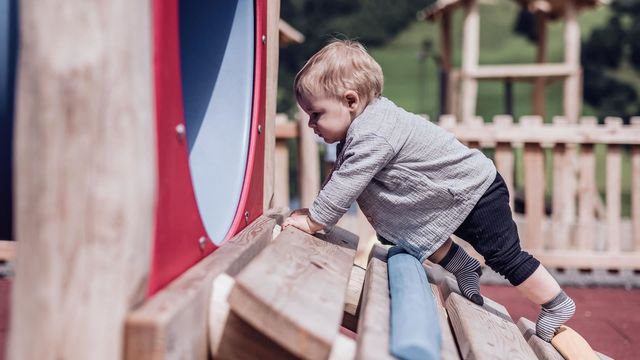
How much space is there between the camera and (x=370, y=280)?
1.95m

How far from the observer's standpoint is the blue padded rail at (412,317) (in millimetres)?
1265

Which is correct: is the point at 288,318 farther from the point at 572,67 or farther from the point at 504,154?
the point at 572,67

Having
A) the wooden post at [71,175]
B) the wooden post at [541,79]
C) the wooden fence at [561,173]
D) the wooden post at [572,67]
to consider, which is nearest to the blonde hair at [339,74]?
the wooden post at [71,175]

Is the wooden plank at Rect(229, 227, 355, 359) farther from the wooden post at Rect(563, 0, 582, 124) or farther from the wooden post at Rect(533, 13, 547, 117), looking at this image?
the wooden post at Rect(533, 13, 547, 117)

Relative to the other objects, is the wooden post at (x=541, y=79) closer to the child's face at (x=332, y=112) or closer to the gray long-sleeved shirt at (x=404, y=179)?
the gray long-sleeved shirt at (x=404, y=179)

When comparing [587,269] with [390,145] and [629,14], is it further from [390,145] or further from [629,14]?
[629,14]

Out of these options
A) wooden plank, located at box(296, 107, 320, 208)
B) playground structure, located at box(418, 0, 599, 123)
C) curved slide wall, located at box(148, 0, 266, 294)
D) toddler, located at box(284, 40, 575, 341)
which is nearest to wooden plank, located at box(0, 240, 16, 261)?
wooden plank, located at box(296, 107, 320, 208)

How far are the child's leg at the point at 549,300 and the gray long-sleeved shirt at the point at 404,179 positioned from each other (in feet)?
0.98

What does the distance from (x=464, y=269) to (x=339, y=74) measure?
0.77 m

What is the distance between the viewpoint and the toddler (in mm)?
2160

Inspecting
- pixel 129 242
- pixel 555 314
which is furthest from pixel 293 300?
pixel 555 314

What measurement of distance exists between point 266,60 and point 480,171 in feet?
2.58

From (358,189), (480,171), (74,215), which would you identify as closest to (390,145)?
(358,189)

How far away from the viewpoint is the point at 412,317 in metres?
1.42
